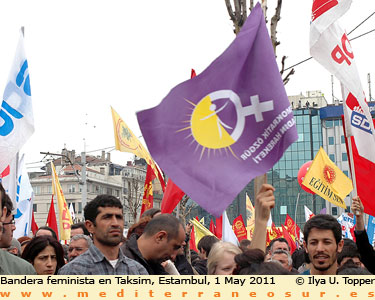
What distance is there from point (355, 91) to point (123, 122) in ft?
23.8

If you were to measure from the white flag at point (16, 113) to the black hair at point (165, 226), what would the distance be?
3.04 meters

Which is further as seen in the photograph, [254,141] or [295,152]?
[295,152]

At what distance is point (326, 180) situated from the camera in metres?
13.4

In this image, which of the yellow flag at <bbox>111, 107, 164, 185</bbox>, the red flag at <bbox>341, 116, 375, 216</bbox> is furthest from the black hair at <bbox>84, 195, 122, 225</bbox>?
the yellow flag at <bbox>111, 107, 164, 185</bbox>

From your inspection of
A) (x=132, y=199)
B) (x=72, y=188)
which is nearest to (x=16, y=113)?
(x=132, y=199)

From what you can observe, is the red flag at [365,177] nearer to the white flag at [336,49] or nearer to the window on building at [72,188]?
the white flag at [336,49]

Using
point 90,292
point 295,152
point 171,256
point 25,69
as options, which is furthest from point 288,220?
point 295,152

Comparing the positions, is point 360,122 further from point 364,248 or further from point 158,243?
point 158,243

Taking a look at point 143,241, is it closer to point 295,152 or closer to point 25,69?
point 25,69

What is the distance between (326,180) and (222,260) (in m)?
8.35

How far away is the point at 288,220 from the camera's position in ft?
86.7

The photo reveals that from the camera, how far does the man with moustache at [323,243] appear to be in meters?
5.27

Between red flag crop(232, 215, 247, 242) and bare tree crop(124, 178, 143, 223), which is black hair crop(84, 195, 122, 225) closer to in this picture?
red flag crop(232, 215, 247, 242)

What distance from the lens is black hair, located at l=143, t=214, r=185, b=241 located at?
5531 millimetres
